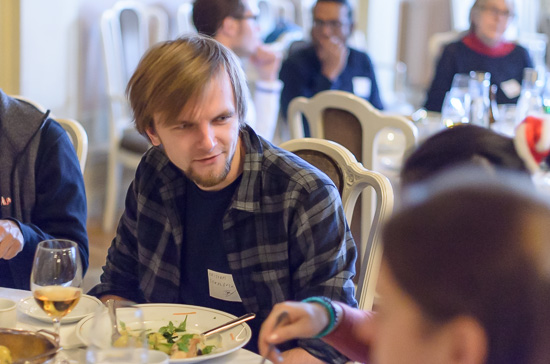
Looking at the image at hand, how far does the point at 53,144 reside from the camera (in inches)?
73.2

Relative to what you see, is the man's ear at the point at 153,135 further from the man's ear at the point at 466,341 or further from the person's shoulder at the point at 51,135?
the man's ear at the point at 466,341

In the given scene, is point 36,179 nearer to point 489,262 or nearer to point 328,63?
point 489,262

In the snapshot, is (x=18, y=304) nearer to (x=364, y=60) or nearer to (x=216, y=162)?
(x=216, y=162)

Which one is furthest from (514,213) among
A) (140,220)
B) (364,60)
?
(364,60)

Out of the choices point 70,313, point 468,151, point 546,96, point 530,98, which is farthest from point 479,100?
point 70,313

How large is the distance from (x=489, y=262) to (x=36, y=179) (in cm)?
145

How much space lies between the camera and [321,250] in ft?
4.79

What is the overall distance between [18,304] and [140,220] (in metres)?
0.37

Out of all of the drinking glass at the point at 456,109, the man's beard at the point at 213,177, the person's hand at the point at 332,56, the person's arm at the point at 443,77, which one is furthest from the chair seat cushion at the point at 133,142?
the man's beard at the point at 213,177

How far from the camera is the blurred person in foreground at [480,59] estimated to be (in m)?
4.50

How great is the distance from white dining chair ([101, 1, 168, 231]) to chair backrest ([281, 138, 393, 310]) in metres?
2.53

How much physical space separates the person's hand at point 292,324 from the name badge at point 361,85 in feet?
11.3

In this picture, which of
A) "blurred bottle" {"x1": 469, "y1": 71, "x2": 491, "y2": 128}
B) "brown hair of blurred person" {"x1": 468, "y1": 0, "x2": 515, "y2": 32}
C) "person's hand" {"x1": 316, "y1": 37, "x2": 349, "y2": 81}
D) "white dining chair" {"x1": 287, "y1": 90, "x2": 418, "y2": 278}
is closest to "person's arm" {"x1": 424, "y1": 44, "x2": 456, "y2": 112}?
"brown hair of blurred person" {"x1": 468, "y1": 0, "x2": 515, "y2": 32}

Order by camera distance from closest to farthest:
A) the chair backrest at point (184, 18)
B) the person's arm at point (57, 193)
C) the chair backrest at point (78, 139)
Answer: the person's arm at point (57, 193) < the chair backrest at point (78, 139) < the chair backrest at point (184, 18)
